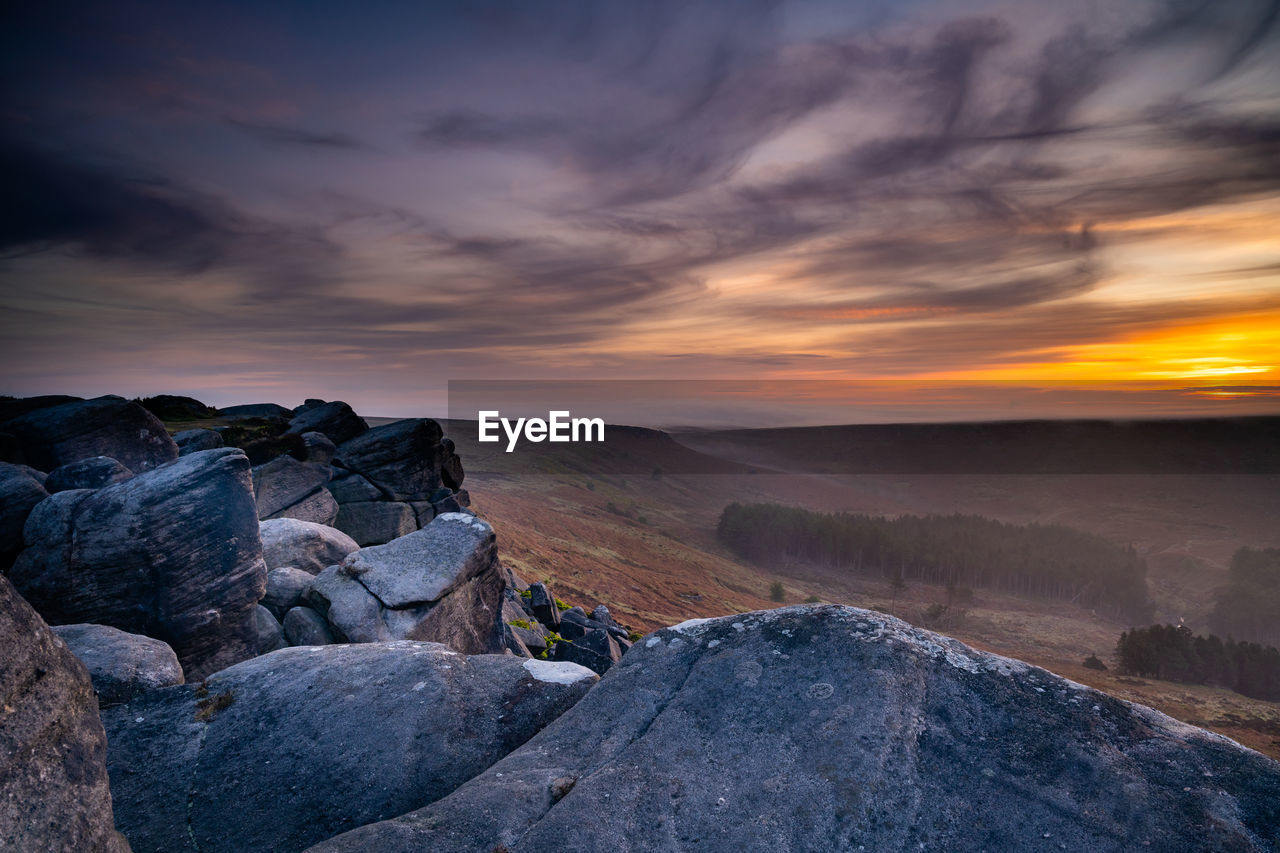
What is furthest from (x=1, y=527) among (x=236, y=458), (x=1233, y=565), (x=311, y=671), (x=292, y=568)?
(x=1233, y=565)

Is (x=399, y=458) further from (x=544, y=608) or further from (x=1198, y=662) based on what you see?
(x=1198, y=662)

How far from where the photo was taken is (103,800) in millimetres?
6055

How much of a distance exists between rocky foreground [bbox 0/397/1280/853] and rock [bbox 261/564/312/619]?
5.37 ft

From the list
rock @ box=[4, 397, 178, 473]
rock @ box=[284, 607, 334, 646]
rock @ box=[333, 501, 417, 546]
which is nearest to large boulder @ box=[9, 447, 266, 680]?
rock @ box=[284, 607, 334, 646]

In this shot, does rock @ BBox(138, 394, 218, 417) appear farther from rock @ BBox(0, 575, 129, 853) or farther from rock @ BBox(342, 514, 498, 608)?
rock @ BBox(0, 575, 129, 853)

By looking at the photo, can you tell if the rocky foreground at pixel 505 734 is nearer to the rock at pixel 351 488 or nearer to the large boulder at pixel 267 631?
the large boulder at pixel 267 631

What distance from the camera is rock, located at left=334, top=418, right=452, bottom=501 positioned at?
35.5m

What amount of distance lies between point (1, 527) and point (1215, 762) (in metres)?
23.2

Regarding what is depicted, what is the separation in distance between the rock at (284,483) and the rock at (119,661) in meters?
17.2

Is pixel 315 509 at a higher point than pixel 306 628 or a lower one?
higher

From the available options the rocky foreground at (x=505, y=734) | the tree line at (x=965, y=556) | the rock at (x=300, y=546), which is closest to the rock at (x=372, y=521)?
the rock at (x=300, y=546)

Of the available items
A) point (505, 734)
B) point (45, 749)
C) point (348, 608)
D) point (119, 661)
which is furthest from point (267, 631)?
point (45, 749)

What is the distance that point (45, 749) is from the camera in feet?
18.4

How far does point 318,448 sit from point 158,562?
22261mm
